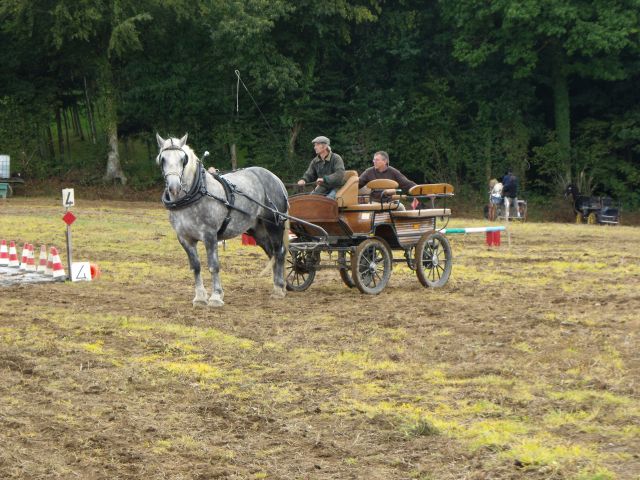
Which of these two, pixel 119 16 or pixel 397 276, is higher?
pixel 119 16

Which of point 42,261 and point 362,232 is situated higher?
point 362,232

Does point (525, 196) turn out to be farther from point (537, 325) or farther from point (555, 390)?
point (555, 390)

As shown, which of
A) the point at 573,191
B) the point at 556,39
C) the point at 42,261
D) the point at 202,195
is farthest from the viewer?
the point at 556,39

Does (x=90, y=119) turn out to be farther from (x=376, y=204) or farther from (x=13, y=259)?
(x=376, y=204)

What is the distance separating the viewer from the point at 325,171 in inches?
546

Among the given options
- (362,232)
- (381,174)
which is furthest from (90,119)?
(362,232)

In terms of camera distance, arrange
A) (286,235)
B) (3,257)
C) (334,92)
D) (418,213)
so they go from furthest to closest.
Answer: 1. (334,92)
2. (3,257)
3. (418,213)
4. (286,235)

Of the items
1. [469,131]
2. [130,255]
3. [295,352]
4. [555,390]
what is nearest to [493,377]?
[555,390]

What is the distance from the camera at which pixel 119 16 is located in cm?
3609

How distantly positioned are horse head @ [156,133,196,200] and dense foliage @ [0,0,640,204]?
24.7 metres

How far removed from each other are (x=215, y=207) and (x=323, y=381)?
4.69 metres

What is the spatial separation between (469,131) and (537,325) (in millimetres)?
30453

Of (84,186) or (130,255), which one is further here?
(84,186)

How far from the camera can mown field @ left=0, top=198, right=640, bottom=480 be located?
612cm
